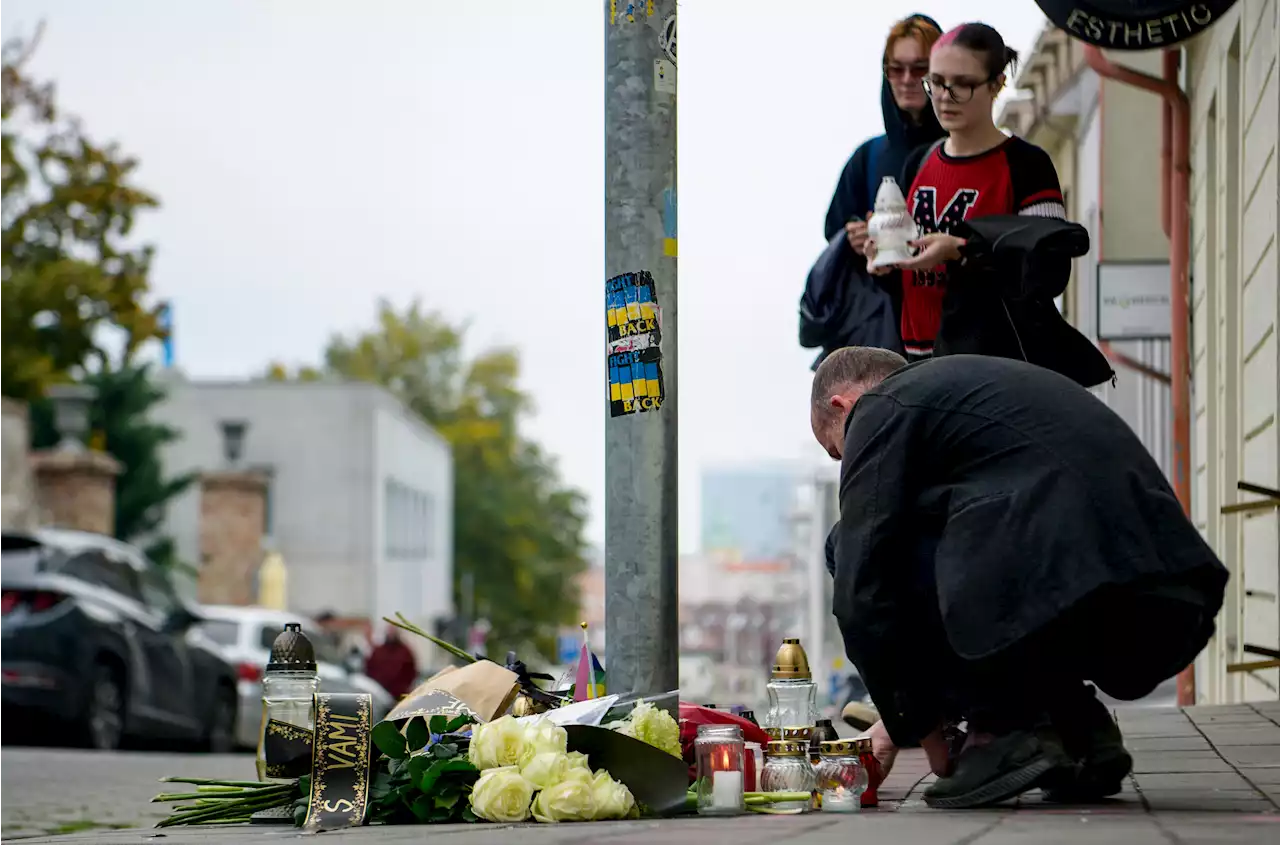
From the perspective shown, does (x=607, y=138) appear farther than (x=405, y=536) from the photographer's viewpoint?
No

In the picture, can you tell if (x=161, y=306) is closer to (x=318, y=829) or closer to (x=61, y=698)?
(x=61, y=698)

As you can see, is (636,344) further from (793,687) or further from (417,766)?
(417,766)

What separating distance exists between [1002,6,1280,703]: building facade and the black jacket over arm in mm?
3707

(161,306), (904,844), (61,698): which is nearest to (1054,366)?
(904,844)

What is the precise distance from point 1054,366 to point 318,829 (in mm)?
2483

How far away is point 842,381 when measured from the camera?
5.16 m

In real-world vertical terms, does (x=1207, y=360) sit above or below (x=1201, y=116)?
below

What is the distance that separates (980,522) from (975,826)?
788 mm

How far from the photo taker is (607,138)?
5.76m

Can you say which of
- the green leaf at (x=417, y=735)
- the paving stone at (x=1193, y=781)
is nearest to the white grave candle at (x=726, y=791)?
the green leaf at (x=417, y=735)

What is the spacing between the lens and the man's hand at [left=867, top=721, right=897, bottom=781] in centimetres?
548

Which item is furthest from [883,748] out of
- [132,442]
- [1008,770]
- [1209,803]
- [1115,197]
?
[132,442]

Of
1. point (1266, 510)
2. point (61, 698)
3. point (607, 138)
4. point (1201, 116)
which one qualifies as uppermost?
point (1201, 116)

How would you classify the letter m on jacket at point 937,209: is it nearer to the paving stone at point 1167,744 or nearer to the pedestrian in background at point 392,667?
the paving stone at point 1167,744
